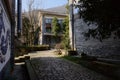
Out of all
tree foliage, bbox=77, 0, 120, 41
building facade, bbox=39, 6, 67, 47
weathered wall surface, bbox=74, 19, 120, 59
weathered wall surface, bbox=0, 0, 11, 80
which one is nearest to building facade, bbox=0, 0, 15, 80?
weathered wall surface, bbox=0, 0, 11, 80

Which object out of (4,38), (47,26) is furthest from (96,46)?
(47,26)

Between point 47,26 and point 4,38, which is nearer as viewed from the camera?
point 4,38

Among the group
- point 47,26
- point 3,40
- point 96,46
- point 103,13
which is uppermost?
point 47,26

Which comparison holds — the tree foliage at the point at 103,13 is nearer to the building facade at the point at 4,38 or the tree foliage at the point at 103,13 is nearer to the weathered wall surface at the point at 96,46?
the building facade at the point at 4,38

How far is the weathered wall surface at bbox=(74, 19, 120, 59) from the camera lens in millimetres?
15688

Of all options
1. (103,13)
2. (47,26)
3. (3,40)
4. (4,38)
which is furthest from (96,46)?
(47,26)

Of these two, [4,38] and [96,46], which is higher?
[4,38]

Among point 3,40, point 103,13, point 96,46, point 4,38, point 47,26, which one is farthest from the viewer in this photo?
point 47,26

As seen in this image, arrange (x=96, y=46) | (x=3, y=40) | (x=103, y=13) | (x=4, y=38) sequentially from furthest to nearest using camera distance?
1. (x=96, y=46)
2. (x=103, y=13)
3. (x=4, y=38)
4. (x=3, y=40)

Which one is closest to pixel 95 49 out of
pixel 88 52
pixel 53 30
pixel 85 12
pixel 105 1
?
pixel 88 52

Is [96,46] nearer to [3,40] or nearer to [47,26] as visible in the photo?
[3,40]

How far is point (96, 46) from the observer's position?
18188 millimetres

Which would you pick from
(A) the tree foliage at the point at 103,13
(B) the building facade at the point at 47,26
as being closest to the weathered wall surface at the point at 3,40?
(A) the tree foliage at the point at 103,13

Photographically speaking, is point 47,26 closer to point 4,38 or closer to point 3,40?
point 4,38
